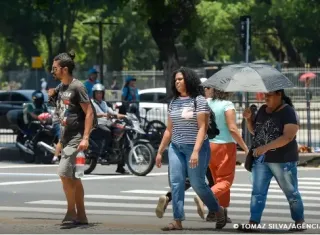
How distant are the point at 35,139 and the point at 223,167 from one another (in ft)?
34.6

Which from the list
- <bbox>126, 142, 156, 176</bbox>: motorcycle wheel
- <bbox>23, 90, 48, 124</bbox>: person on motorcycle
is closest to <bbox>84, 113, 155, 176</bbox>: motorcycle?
<bbox>126, 142, 156, 176</bbox>: motorcycle wheel

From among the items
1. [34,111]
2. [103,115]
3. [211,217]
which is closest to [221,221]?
[211,217]

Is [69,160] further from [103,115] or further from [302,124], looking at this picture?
[302,124]

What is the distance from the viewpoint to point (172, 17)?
89.2 ft

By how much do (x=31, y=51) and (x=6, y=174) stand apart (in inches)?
1960

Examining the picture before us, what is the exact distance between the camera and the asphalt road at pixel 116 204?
38.0 feet

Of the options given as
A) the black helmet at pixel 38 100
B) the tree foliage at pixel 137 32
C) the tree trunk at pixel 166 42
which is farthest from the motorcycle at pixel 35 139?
the tree foliage at pixel 137 32

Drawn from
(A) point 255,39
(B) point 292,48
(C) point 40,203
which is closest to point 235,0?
(B) point 292,48

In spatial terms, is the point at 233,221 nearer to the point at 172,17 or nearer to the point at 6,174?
the point at 6,174

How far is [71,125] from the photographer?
11.4 m

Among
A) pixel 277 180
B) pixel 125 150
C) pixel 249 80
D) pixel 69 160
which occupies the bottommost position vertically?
pixel 125 150

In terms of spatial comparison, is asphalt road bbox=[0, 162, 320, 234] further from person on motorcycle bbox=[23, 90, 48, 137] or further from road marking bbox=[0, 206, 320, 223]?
person on motorcycle bbox=[23, 90, 48, 137]

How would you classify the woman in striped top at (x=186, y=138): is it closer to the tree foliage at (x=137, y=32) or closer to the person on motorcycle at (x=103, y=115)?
the person on motorcycle at (x=103, y=115)

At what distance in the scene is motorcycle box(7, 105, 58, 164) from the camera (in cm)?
2156
